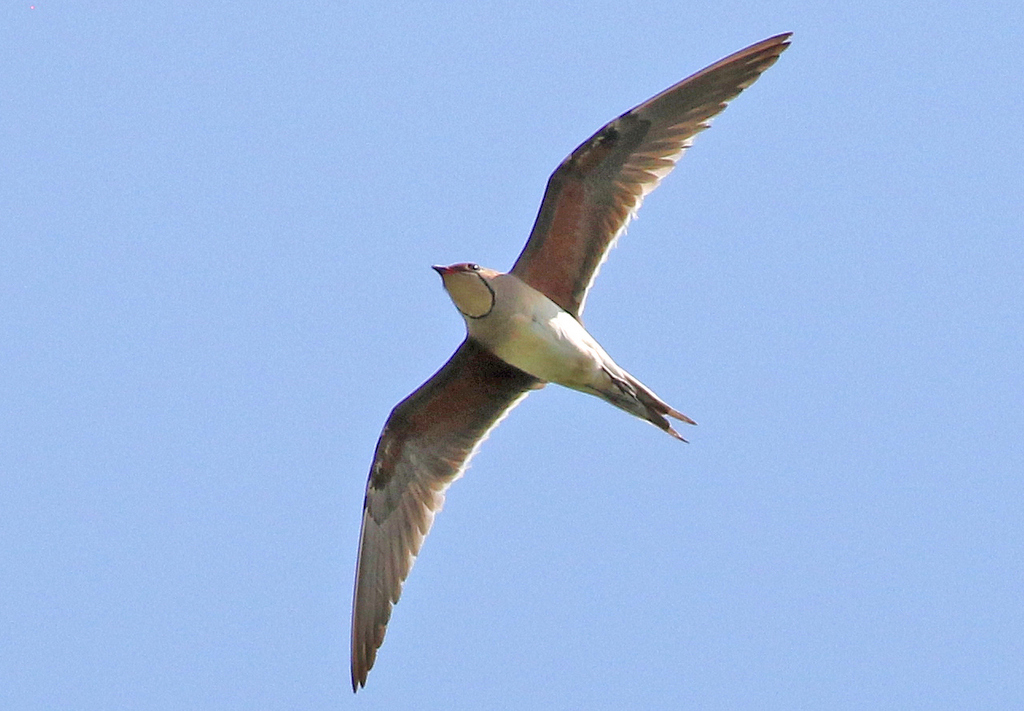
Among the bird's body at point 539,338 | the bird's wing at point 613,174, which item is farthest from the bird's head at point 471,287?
the bird's wing at point 613,174

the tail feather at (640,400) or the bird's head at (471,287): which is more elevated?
the bird's head at (471,287)

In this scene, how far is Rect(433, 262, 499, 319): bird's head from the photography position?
9672 millimetres

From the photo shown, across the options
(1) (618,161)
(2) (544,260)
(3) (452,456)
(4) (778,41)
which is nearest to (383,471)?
(3) (452,456)

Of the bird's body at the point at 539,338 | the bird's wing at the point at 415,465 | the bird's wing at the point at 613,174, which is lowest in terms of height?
the bird's wing at the point at 415,465

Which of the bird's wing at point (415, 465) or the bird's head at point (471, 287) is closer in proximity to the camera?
the bird's head at point (471, 287)

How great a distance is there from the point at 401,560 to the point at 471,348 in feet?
5.06

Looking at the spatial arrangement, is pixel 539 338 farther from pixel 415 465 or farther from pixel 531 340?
pixel 415 465

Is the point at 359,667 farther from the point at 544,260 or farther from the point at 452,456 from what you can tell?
the point at 544,260

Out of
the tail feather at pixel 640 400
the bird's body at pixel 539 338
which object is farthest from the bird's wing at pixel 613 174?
the tail feather at pixel 640 400

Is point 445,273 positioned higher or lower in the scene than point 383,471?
higher

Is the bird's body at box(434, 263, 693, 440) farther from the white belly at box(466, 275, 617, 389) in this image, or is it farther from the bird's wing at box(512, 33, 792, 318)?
the bird's wing at box(512, 33, 792, 318)

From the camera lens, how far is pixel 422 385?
10.3 m

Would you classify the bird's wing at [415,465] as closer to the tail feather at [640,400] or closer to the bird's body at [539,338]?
the bird's body at [539,338]

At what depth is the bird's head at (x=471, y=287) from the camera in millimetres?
9672
